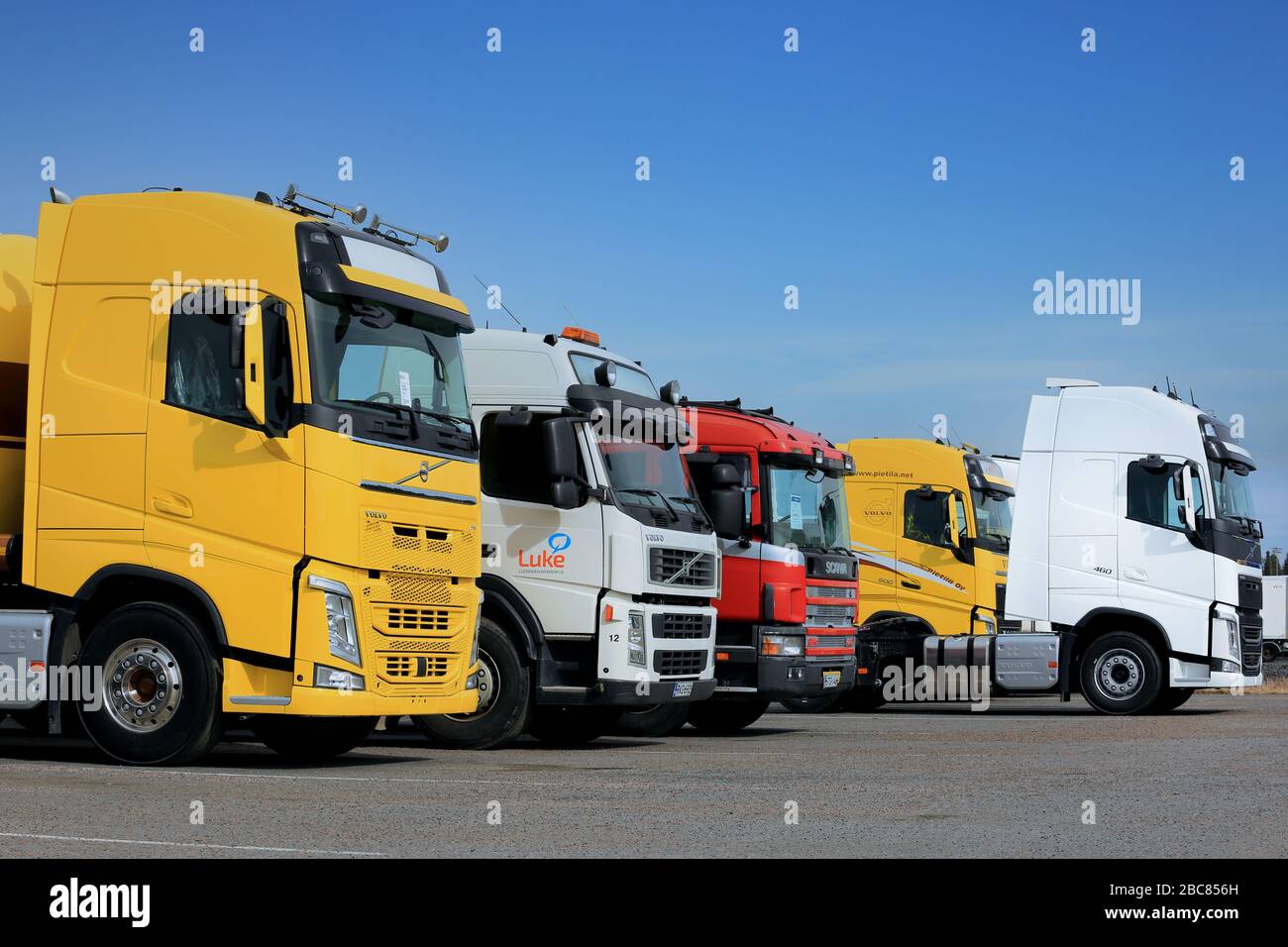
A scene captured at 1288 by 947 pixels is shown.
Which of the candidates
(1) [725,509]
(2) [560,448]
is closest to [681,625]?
(1) [725,509]

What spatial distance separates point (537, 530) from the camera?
1395 centimetres

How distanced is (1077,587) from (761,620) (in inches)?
232

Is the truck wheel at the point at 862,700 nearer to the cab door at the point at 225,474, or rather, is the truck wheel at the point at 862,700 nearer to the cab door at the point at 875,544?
the cab door at the point at 875,544

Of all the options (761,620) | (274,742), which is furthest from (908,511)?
(274,742)

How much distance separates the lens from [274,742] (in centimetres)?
1288

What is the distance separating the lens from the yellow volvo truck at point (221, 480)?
10844 millimetres

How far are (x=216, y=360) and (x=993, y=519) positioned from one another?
14.2 m

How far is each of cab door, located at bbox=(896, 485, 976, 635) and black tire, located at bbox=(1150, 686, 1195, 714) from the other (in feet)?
8.86

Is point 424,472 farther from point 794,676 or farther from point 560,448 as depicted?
point 794,676

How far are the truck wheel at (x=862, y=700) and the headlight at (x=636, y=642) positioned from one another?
959 cm

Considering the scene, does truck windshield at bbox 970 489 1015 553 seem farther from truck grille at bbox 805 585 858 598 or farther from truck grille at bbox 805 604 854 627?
truck grille at bbox 805 604 854 627

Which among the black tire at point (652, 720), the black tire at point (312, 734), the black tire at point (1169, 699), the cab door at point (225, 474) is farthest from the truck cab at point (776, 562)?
the cab door at point (225, 474)
